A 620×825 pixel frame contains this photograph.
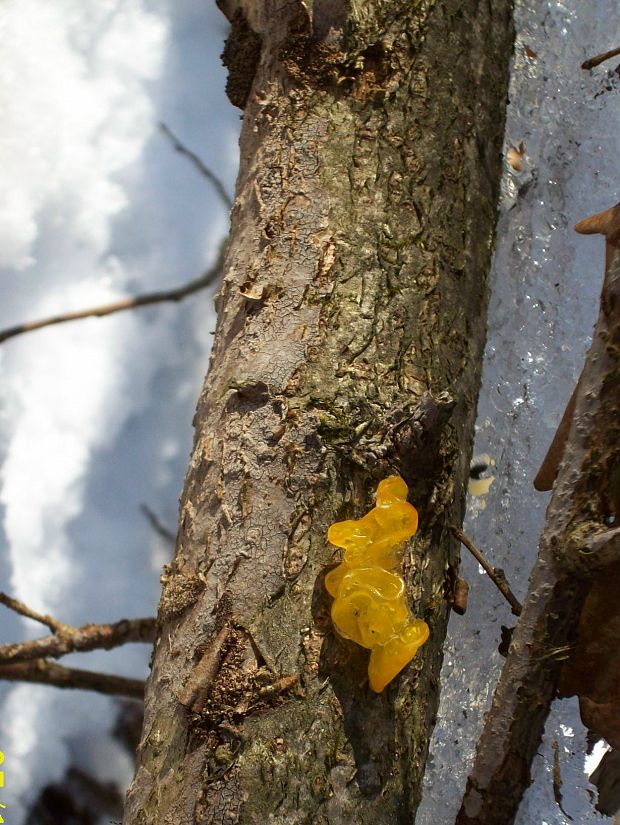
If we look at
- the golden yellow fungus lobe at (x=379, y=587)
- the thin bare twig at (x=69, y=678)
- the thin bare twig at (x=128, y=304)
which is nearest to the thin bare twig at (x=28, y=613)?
the thin bare twig at (x=69, y=678)

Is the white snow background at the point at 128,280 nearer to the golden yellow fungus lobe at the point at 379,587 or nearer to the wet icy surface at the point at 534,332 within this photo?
the wet icy surface at the point at 534,332

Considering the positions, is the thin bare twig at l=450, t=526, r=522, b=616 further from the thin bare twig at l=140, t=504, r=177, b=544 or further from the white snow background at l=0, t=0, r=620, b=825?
the thin bare twig at l=140, t=504, r=177, b=544

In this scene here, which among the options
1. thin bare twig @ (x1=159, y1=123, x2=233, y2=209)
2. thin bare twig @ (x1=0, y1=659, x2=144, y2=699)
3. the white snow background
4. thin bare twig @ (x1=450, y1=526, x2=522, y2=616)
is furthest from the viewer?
thin bare twig @ (x1=159, y1=123, x2=233, y2=209)

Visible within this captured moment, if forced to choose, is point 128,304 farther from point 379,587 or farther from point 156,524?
point 379,587

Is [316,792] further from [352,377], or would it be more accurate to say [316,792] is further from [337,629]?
[352,377]

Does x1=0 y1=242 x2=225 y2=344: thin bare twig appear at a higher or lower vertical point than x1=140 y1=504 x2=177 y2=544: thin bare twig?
higher

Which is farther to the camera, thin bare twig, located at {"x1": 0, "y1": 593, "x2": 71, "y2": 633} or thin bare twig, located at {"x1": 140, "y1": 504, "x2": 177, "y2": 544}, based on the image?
thin bare twig, located at {"x1": 140, "y1": 504, "x2": 177, "y2": 544}

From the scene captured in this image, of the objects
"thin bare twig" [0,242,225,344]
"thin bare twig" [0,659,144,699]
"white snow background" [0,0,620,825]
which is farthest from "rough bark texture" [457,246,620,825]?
"thin bare twig" [0,242,225,344]

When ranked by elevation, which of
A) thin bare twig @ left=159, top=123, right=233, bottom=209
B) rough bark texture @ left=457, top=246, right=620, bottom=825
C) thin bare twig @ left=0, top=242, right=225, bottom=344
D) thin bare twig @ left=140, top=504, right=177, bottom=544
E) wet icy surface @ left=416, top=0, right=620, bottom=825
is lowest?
rough bark texture @ left=457, top=246, right=620, bottom=825
